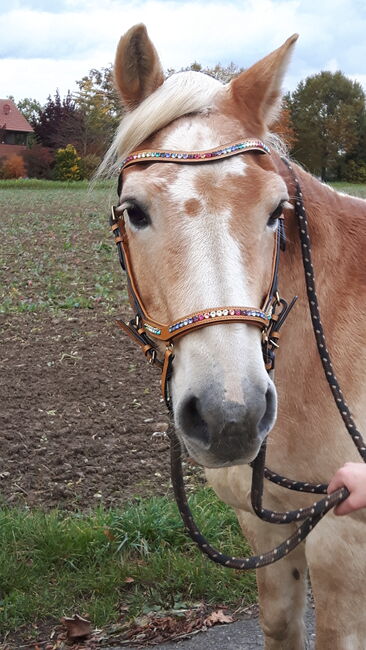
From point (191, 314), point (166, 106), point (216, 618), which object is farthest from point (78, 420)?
point (191, 314)

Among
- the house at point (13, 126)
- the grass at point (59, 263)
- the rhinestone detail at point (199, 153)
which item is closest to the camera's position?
the rhinestone detail at point (199, 153)

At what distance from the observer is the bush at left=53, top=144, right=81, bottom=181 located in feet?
175

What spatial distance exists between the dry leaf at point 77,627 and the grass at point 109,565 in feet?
0.23

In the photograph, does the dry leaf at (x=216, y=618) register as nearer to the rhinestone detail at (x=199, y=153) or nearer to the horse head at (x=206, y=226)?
the horse head at (x=206, y=226)

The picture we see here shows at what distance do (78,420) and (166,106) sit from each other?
3.93m

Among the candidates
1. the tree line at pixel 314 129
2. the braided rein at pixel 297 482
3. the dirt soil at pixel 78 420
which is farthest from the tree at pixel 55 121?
the braided rein at pixel 297 482

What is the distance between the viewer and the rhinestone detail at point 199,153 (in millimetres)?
2135

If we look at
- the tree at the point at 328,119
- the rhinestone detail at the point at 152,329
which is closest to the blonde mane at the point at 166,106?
the rhinestone detail at the point at 152,329

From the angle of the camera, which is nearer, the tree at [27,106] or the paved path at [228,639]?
the paved path at [228,639]

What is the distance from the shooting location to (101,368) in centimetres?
707

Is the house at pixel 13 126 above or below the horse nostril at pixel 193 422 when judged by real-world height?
above

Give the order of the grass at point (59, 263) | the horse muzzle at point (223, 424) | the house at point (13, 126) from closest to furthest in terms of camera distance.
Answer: the horse muzzle at point (223, 424)
the grass at point (59, 263)
the house at point (13, 126)

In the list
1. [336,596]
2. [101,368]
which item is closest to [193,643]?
[336,596]

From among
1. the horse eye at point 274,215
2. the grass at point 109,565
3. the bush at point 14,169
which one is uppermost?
the bush at point 14,169
